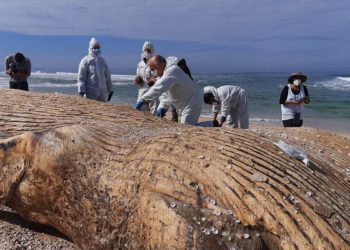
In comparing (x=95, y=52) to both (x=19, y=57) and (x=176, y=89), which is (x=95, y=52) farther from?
(x=176, y=89)

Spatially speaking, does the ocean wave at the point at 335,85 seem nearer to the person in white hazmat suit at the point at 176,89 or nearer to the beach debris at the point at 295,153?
the person in white hazmat suit at the point at 176,89

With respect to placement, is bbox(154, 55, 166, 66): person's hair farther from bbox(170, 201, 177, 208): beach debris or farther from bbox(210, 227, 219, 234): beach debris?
bbox(210, 227, 219, 234): beach debris

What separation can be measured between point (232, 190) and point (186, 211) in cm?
32

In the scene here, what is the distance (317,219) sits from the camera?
8.30 feet

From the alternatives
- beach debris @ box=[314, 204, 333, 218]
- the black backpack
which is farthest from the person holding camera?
beach debris @ box=[314, 204, 333, 218]

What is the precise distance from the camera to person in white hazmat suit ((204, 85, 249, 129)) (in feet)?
25.2

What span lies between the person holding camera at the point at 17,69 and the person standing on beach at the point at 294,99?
5.13 metres

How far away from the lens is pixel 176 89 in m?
6.46

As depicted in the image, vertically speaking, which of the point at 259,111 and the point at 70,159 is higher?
the point at 70,159

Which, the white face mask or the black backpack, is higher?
the black backpack

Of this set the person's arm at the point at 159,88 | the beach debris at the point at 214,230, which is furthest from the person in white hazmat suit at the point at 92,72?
the beach debris at the point at 214,230

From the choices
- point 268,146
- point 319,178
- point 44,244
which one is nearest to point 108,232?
point 44,244

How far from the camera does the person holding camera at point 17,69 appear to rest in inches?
337

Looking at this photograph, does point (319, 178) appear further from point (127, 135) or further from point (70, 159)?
point (70, 159)
